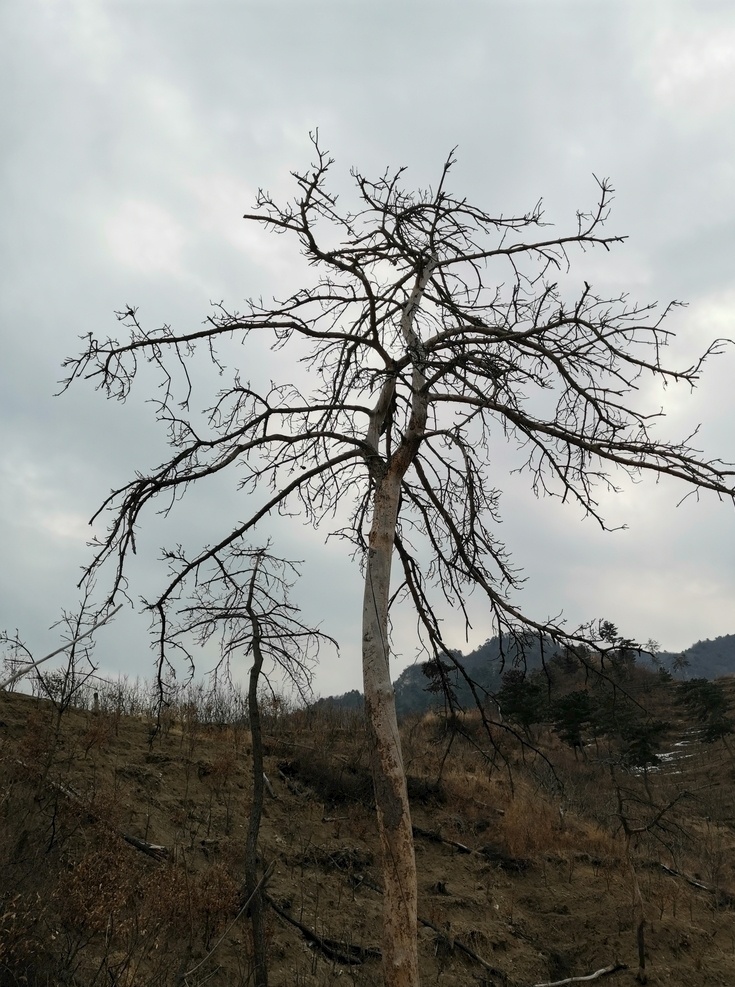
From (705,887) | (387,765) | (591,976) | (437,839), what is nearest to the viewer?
(387,765)

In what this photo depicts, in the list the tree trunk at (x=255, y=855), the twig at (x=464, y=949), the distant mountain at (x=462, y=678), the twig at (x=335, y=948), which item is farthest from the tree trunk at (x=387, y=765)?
the twig at (x=464, y=949)

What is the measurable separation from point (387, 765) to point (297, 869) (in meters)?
5.83

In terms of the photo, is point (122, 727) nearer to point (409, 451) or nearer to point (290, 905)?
point (290, 905)

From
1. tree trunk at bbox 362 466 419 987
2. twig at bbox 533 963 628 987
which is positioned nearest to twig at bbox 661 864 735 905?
twig at bbox 533 963 628 987

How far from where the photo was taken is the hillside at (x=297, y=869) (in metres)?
5.82

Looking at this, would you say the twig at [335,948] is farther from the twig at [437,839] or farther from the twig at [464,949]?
the twig at [437,839]

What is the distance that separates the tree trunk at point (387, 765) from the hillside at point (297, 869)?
1.40 m

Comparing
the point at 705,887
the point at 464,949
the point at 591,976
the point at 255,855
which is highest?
the point at 255,855

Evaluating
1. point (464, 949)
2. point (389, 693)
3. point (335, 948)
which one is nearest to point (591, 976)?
point (464, 949)

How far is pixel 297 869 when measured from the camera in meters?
9.02

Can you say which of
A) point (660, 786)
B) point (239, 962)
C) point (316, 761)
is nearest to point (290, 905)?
point (239, 962)

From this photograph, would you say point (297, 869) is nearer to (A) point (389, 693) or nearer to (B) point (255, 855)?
(B) point (255, 855)

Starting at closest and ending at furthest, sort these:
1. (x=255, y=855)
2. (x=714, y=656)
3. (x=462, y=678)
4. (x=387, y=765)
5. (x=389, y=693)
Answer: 1. (x=387, y=765)
2. (x=389, y=693)
3. (x=255, y=855)
4. (x=462, y=678)
5. (x=714, y=656)

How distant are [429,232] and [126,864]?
6803 mm
